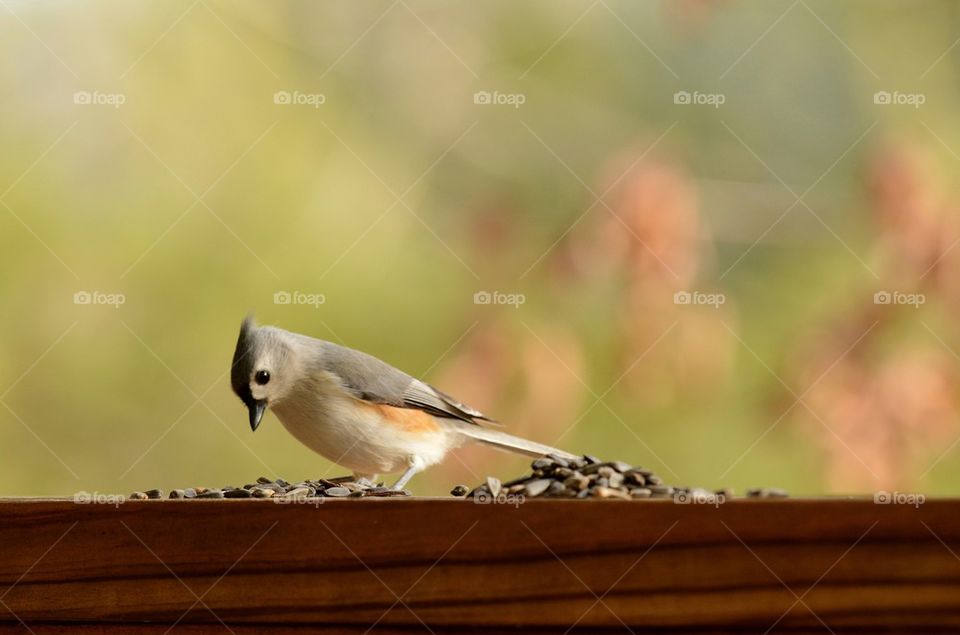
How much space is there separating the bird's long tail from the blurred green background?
710 millimetres

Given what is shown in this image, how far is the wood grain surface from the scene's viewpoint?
4.54 ft

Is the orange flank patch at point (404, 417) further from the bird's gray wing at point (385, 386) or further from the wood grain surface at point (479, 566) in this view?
the wood grain surface at point (479, 566)

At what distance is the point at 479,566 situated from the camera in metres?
1.46

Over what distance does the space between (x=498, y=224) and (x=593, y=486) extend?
2.21 meters

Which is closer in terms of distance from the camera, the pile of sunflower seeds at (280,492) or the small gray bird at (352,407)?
the pile of sunflower seeds at (280,492)

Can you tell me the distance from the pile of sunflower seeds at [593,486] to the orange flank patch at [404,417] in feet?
2.99

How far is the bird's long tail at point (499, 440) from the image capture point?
264 centimetres

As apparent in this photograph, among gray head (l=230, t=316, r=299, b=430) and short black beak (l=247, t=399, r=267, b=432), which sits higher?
gray head (l=230, t=316, r=299, b=430)

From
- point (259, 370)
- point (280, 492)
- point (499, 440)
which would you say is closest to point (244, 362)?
point (259, 370)

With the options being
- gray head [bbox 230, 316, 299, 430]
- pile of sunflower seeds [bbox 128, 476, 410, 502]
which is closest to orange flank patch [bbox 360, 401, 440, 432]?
gray head [bbox 230, 316, 299, 430]

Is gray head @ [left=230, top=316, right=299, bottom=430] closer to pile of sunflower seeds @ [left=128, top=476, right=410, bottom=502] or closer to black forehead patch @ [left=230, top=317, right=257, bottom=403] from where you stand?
black forehead patch @ [left=230, top=317, right=257, bottom=403]

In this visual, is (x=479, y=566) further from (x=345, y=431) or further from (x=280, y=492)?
(x=345, y=431)

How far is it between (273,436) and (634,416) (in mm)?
1385

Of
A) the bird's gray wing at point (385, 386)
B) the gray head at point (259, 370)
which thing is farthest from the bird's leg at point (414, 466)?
the gray head at point (259, 370)
